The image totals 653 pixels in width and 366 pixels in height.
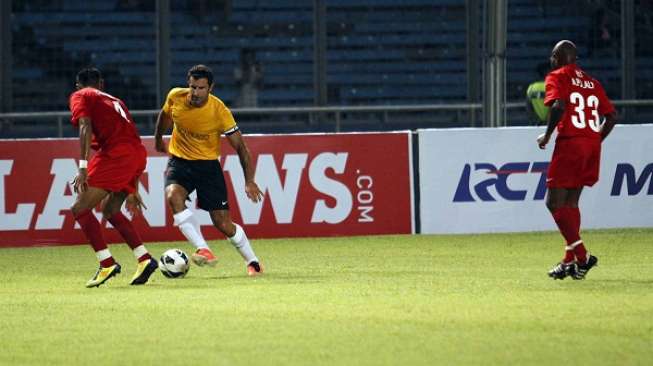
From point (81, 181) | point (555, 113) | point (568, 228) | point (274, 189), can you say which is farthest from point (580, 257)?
point (274, 189)

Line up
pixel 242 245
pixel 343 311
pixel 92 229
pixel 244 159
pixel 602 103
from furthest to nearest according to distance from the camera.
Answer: pixel 242 245 < pixel 244 159 < pixel 92 229 < pixel 602 103 < pixel 343 311

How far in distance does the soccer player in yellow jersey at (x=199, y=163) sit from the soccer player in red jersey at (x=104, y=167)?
1.57ft

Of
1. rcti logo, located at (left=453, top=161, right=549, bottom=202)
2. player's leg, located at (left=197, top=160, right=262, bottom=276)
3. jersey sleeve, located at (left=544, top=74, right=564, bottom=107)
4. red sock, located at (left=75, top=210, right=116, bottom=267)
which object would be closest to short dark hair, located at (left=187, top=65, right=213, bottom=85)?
player's leg, located at (left=197, top=160, right=262, bottom=276)

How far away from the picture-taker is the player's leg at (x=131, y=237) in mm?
13883

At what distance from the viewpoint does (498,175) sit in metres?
19.3

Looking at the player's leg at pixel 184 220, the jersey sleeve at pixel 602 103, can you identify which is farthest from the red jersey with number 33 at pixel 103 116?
the jersey sleeve at pixel 602 103

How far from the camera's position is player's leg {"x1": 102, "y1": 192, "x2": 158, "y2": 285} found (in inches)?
547

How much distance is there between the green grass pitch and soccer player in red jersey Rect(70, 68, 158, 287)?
30 centimetres

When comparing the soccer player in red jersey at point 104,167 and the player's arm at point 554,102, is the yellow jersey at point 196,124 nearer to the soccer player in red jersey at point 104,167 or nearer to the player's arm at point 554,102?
the soccer player in red jersey at point 104,167

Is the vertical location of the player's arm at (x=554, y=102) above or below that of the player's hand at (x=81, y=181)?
above

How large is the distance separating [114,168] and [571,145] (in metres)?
3.71

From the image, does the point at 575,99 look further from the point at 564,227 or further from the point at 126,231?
the point at 126,231

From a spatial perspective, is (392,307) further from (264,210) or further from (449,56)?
(449,56)

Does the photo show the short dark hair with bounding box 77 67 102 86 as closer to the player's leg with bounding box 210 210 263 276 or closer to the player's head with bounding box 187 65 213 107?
the player's head with bounding box 187 65 213 107
